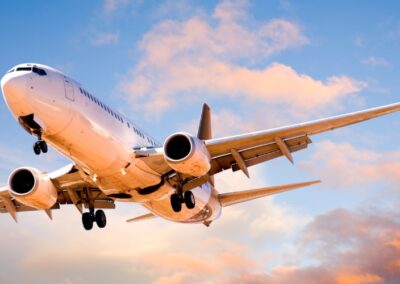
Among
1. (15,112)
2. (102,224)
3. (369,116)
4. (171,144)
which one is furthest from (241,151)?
(15,112)

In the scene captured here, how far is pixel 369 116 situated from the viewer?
24141 mm

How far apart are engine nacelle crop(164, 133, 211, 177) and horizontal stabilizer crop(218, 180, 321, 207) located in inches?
213

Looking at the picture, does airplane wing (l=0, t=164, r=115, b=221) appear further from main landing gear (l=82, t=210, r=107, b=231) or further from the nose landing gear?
the nose landing gear

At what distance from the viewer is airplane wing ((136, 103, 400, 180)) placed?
24.0m

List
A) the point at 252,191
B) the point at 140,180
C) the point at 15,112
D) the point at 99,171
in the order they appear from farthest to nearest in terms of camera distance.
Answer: the point at 252,191
the point at 140,180
the point at 99,171
the point at 15,112

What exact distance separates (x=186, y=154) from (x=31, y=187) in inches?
291

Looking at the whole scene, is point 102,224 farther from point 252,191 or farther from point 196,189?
point 252,191

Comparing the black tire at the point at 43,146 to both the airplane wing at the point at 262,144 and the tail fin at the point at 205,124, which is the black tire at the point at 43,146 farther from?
the tail fin at the point at 205,124

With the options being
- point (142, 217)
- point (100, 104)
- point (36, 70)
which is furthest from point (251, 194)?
point (36, 70)

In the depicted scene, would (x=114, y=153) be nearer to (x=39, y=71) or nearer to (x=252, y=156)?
(x=39, y=71)

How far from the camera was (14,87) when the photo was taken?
20109 millimetres

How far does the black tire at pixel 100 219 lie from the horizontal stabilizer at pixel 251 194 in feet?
19.3

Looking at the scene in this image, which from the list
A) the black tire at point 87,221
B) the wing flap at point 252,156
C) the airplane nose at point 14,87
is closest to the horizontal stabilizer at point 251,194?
the wing flap at point 252,156

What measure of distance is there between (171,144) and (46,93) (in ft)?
17.4
